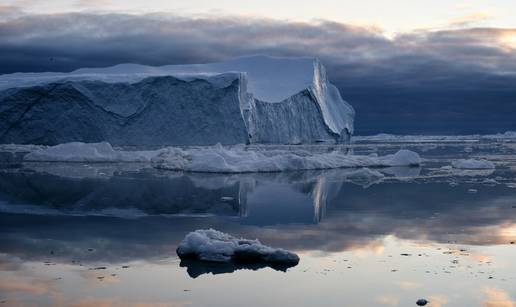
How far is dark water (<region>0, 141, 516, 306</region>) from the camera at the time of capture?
431 cm

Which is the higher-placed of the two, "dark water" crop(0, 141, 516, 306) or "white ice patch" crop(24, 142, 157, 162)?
"dark water" crop(0, 141, 516, 306)

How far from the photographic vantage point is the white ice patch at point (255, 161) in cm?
1611

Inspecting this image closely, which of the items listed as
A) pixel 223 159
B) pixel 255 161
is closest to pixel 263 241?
pixel 223 159

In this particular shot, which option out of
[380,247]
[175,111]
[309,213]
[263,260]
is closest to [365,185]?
[309,213]

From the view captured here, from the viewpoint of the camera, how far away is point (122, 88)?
30.4m

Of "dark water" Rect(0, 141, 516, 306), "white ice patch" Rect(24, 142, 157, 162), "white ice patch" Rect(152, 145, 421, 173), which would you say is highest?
"dark water" Rect(0, 141, 516, 306)

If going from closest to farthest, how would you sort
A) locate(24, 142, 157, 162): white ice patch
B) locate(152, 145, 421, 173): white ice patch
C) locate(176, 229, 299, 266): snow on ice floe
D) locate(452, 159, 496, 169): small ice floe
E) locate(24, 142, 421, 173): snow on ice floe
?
locate(176, 229, 299, 266): snow on ice floe → locate(152, 145, 421, 173): white ice patch → locate(24, 142, 421, 173): snow on ice floe → locate(452, 159, 496, 169): small ice floe → locate(24, 142, 157, 162): white ice patch

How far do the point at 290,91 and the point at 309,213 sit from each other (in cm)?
3438

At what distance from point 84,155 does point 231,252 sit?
52.6 feet

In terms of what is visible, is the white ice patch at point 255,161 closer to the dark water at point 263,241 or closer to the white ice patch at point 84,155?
the white ice patch at point 84,155

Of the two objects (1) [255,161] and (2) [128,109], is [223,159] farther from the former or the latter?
(2) [128,109]

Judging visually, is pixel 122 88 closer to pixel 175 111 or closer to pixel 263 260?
pixel 175 111

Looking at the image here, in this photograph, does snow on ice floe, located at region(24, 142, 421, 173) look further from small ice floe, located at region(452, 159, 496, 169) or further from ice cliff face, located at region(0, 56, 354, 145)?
ice cliff face, located at region(0, 56, 354, 145)

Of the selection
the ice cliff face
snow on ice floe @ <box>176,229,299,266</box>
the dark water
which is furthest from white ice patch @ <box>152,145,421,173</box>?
the ice cliff face
